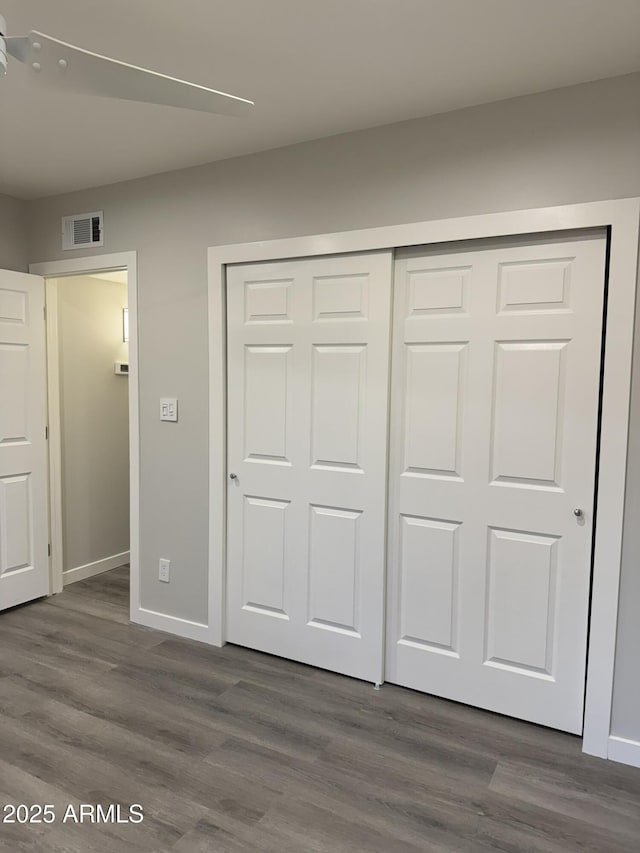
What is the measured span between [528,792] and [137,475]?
2343 millimetres

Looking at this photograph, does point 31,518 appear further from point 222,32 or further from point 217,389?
point 222,32

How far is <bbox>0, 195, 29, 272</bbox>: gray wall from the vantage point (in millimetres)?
3398

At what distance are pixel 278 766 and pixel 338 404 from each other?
1.46m

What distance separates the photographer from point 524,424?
224 cm

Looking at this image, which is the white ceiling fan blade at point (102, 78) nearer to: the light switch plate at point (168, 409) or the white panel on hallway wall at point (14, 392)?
the light switch plate at point (168, 409)

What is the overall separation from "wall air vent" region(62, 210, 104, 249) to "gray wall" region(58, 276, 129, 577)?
0.44m

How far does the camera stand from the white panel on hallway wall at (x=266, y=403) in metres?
2.73

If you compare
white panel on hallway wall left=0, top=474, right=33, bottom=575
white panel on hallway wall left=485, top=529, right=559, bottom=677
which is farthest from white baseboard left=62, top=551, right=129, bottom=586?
white panel on hallway wall left=485, top=529, right=559, bottom=677

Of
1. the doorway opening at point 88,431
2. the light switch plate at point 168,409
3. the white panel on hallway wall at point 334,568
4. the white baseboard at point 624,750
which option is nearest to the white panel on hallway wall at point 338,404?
the white panel on hallway wall at point 334,568

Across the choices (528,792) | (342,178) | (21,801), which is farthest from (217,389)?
(528,792)

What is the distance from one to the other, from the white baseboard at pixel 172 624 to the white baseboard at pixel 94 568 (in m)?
0.86

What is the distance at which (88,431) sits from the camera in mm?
3951

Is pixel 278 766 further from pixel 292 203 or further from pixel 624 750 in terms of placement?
pixel 292 203

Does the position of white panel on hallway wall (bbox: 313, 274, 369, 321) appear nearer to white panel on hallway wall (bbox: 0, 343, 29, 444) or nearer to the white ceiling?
the white ceiling
